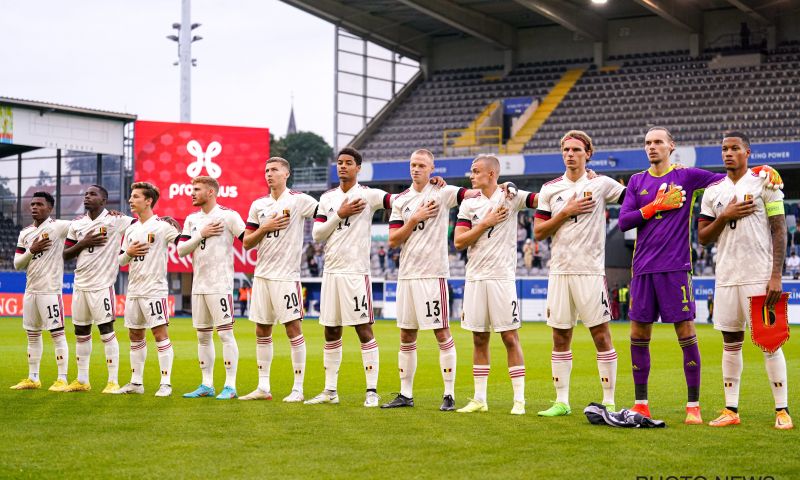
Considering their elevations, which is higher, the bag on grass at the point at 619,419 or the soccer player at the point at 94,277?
the soccer player at the point at 94,277

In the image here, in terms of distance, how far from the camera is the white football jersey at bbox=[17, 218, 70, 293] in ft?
40.5

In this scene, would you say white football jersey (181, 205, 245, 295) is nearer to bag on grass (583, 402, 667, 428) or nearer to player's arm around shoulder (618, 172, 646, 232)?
player's arm around shoulder (618, 172, 646, 232)

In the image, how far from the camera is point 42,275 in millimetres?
12344

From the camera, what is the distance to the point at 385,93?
48375 mm

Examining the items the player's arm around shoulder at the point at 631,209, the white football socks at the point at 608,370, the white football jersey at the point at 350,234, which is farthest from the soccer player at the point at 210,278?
the player's arm around shoulder at the point at 631,209

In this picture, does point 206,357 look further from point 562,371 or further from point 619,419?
point 619,419

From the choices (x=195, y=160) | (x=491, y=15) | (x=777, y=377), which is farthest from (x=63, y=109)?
(x=777, y=377)

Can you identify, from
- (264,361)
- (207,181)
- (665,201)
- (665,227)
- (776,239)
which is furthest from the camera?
(207,181)

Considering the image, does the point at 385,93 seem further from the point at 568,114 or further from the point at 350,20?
the point at 568,114

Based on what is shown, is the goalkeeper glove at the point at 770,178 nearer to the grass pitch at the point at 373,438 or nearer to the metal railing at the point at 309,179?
the grass pitch at the point at 373,438

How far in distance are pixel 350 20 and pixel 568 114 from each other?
33.3 feet

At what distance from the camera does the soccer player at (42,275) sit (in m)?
12.3

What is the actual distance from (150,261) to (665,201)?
594 centimetres

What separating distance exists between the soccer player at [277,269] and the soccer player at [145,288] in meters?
1.21
